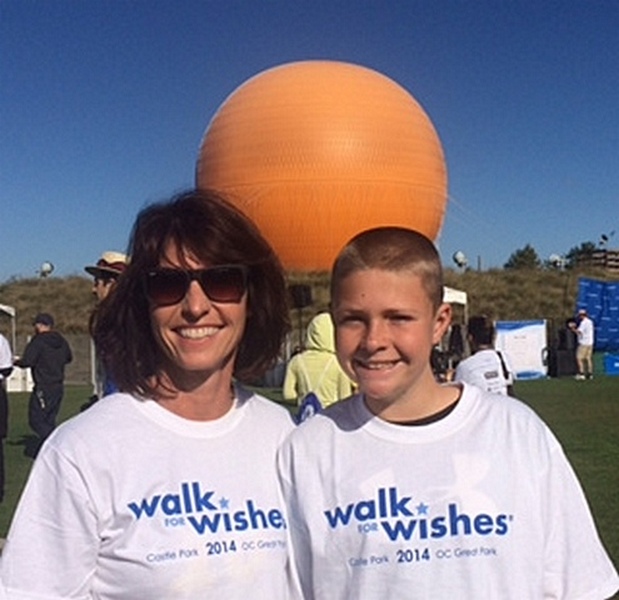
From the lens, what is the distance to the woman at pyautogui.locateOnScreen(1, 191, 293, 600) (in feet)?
6.22

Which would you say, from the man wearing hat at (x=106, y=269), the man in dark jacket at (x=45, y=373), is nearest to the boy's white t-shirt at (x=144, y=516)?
the man wearing hat at (x=106, y=269)

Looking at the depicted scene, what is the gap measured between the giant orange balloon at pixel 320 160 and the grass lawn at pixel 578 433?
10687 millimetres

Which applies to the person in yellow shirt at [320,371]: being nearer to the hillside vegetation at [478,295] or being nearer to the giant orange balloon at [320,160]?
the hillside vegetation at [478,295]

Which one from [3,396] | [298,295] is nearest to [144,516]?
[298,295]

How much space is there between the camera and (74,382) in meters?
23.8

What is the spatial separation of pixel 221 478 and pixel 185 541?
15 centimetres

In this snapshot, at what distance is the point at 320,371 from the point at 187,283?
4920mm

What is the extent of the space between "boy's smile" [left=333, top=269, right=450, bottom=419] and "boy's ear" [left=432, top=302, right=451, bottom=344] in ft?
0.19

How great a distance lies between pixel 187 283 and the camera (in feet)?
7.04

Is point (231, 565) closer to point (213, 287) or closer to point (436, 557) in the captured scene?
point (436, 557)

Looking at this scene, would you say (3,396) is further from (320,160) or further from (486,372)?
→ (320,160)

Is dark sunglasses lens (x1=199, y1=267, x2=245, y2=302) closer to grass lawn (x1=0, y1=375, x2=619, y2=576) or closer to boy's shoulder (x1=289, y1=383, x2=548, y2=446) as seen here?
boy's shoulder (x1=289, y1=383, x2=548, y2=446)

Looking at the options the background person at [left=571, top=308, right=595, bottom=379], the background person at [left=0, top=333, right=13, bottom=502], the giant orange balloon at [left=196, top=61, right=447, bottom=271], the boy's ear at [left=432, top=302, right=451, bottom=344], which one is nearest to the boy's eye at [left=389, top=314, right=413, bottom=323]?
the boy's ear at [left=432, top=302, right=451, bottom=344]

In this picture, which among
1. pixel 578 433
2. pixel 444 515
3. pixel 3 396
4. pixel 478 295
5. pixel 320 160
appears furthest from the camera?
pixel 478 295
